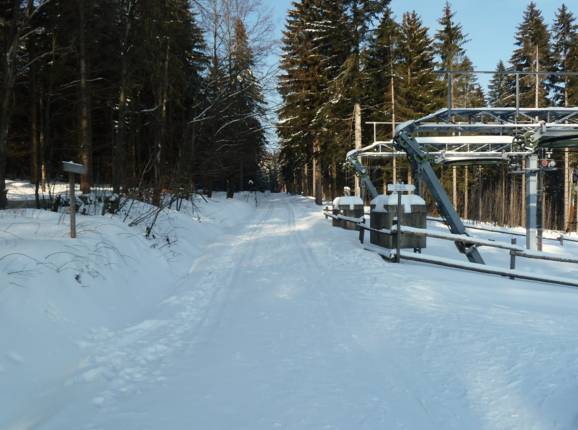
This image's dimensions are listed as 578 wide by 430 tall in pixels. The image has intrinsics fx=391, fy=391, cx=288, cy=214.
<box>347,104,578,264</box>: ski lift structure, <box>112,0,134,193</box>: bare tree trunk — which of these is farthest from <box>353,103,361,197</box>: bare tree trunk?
<box>112,0,134,193</box>: bare tree trunk

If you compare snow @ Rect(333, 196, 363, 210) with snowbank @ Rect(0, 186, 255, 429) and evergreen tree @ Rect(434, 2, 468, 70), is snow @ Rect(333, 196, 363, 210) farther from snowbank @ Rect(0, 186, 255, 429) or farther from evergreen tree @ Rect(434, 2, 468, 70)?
evergreen tree @ Rect(434, 2, 468, 70)

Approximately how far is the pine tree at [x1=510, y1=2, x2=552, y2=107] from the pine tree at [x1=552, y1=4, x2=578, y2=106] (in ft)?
2.23

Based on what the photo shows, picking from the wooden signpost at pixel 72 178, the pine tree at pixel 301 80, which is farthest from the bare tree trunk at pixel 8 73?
the pine tree at pixel 301 80

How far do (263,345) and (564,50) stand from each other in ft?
124

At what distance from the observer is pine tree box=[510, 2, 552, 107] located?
30.0 metres

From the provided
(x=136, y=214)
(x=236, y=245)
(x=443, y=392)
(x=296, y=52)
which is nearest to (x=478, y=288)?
(x=443, y=392)

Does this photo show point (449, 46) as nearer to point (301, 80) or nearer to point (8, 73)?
point (301, 80)

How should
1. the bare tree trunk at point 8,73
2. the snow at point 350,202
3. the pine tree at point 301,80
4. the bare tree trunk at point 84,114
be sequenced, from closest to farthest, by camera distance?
1. the bare tree trunk at point 8,73
2. the bare tree trunk at point 84,114
3. the snow at point 350,202
4. the pine tree at point 301,80

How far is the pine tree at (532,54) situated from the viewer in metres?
30.0

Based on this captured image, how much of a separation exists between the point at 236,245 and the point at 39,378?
27.4 ft

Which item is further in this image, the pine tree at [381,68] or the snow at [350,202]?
the pine tree at [381,68]

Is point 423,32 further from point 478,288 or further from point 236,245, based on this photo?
point 478,288

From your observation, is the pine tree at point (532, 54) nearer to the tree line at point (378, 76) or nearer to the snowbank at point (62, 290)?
the tree line at point (378, 76)

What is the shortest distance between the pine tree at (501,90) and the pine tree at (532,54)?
1.73 metres
